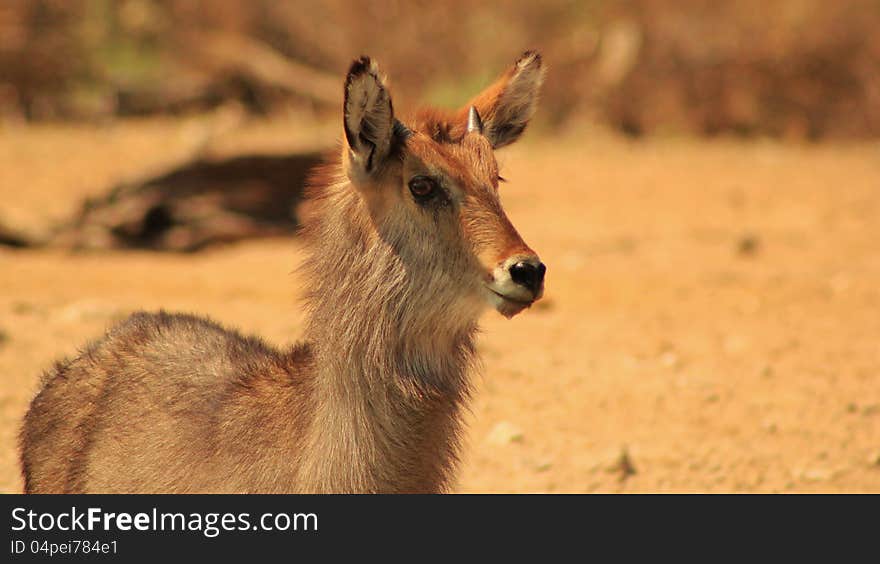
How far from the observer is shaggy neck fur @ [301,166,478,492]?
477 centimetres

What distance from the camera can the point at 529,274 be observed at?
4.47m

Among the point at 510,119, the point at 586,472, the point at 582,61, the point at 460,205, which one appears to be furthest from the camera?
the point at 582,61

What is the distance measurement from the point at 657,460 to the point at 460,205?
9.35ft

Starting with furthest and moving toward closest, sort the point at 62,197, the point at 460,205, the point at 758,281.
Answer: the point at 62,197 < the point at 758,281 < the point at 460,205

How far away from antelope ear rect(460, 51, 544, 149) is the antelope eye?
62 centimetres

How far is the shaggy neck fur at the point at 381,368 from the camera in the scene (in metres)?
4.77

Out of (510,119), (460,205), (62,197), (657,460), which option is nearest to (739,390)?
(657,460)

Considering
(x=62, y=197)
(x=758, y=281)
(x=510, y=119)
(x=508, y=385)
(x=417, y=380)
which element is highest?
(x=62, y=197)

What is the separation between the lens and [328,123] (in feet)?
69.7

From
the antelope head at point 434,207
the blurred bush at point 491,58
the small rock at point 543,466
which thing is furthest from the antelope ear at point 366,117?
the blurred bush at point 491,58

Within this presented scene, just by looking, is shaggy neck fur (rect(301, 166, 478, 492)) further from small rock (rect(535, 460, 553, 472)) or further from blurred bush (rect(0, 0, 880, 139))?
blurred bush (rect(0, 0, 880, 139))

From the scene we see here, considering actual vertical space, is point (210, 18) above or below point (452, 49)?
above

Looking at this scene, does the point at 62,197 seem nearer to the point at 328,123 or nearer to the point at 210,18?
the point at 328,123

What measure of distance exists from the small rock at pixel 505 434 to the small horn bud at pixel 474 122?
2.52m
